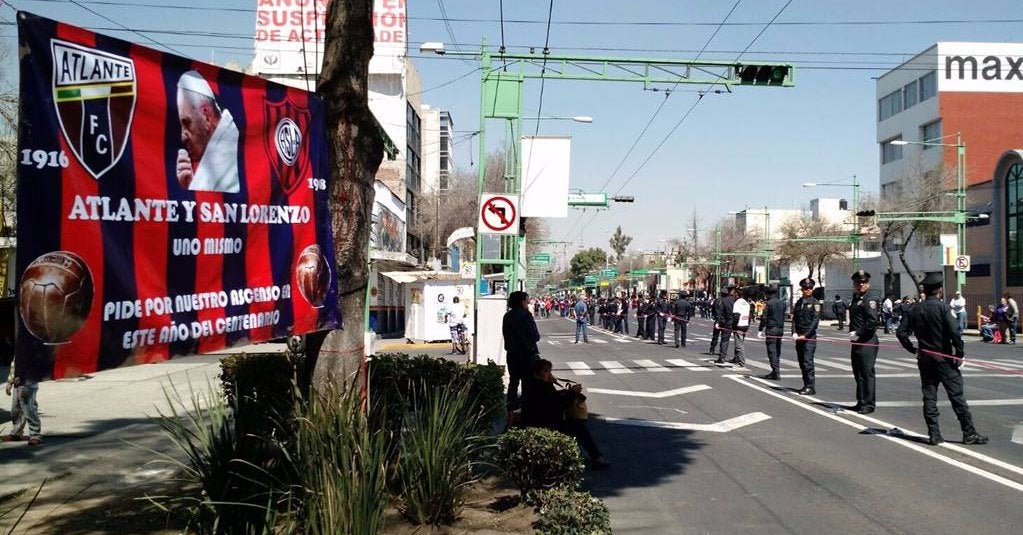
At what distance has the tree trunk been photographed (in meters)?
6.15

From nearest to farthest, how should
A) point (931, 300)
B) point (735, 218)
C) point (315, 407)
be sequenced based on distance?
1. point (315, 407)
2. point (931, 300)
3. point (735, 218)

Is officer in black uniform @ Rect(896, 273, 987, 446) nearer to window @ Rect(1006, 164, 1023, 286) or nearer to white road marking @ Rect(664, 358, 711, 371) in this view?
white road marking @ Rect(664, 358, 711, 371)

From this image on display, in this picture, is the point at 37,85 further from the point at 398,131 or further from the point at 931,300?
the point at 398,131

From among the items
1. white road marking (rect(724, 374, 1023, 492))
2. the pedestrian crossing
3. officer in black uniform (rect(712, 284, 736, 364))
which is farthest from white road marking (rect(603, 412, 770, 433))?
officer in black uniform (rect(712, 284, 736, 364))

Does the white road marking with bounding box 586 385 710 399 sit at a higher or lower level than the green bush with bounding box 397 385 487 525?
lower

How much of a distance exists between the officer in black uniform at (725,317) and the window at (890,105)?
49743mm

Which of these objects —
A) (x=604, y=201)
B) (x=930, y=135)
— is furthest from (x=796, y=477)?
(x=930, y=135)

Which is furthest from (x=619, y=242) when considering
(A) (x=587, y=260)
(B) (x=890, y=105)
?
(B) (x=890, y=105)

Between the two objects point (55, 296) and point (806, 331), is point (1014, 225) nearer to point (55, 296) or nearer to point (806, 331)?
point (806, 331)

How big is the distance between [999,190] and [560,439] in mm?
42912

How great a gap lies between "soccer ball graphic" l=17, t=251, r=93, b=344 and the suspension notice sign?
31.0ft

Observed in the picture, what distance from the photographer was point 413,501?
5.57m

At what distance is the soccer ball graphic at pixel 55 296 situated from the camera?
3.59 meters

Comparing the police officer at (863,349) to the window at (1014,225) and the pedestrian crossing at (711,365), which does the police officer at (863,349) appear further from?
the window at (1014,225)
